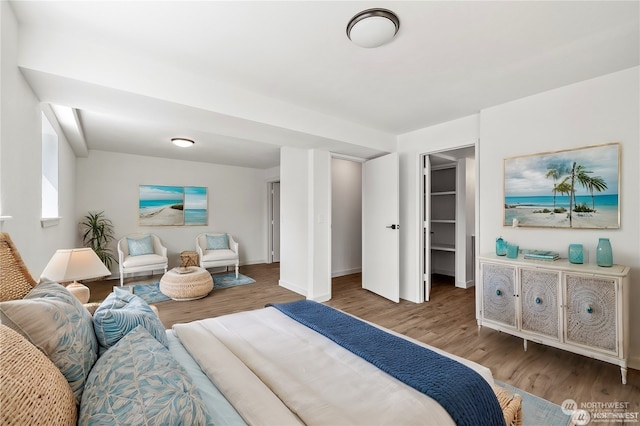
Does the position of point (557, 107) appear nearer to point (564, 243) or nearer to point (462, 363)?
point (564, 243)

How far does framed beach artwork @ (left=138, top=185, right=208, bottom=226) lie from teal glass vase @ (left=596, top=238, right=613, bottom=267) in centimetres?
614

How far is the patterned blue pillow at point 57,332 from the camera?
922 mm

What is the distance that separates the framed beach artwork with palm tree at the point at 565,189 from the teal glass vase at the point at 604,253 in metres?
0.21

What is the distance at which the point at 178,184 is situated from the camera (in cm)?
596

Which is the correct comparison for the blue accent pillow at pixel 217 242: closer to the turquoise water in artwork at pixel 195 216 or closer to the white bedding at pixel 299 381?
the turquoise water in artwork at pixel 195 216

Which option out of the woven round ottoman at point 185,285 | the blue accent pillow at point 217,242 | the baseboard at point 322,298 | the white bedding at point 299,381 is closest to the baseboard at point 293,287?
the baseboard at point 322,298

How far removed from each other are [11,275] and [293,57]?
6.71 feet

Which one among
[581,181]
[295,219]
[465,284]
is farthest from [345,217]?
[581,181]

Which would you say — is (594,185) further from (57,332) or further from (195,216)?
(195,216)

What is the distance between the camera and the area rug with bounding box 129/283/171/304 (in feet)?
13.4

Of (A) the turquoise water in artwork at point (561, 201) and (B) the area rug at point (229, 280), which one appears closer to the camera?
(A) the turquoise water in artwork at point (561, 201)

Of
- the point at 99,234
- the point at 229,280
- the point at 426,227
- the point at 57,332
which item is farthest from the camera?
the point at 229,280

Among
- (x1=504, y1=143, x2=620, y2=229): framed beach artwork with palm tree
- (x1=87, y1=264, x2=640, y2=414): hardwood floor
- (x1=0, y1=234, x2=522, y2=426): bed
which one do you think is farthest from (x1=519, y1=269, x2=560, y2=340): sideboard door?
(x1=0, y1=234, x2=522, y2=426): bed

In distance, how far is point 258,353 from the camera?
56.4 inches
